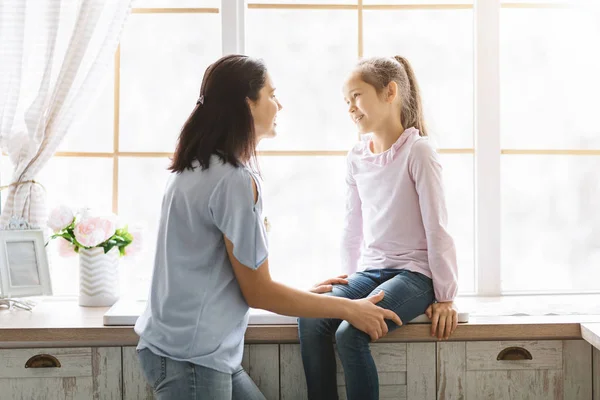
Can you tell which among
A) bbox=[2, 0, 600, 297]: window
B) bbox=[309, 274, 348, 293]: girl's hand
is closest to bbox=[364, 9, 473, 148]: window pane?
bbox=[2, 0, 600, 297]: window

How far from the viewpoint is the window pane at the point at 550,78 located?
257 centimetres

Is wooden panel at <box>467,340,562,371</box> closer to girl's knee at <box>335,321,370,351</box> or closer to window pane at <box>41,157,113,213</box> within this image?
girl's knee at <box>335,321,370,351</box>

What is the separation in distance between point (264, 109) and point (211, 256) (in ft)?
1.42

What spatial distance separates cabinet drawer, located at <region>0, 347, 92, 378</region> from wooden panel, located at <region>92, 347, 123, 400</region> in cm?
2

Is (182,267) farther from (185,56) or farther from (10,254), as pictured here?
(185,56)

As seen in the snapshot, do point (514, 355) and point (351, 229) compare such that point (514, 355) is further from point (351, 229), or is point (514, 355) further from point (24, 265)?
point (24, 265)

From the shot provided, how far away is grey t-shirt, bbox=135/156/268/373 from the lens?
160 centimetres

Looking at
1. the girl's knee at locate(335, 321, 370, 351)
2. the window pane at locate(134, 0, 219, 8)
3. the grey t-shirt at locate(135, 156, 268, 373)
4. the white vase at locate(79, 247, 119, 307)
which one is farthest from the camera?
the window pane at locate(134, 0, 219, 8)

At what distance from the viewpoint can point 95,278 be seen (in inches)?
95.0

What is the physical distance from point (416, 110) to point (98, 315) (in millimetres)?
1261

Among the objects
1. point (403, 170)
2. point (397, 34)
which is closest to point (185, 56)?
point (397, 34)

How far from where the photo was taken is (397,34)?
2562mm

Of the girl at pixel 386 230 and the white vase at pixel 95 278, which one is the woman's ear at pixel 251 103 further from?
the white vase at pixel 95 278

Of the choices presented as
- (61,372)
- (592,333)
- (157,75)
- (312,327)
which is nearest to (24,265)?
(61,372)
